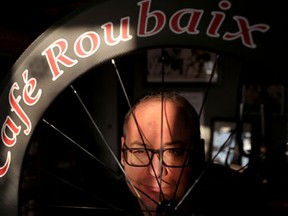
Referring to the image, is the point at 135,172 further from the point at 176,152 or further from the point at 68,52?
the point at 68,52

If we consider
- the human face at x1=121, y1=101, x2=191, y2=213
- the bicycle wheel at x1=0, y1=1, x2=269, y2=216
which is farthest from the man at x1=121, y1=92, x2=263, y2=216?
the bicycle wheel at x1=0, y1=1, x2=269, y2=216

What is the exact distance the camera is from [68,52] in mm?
418

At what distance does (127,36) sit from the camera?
1.31ft

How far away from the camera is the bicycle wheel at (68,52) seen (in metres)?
0.38

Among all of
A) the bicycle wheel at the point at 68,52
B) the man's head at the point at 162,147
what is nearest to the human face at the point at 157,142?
the man's head at the point at 162,147

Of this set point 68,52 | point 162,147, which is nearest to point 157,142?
point 162,147

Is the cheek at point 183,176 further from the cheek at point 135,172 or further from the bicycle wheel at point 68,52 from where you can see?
the bicycle wheel at point 68,52

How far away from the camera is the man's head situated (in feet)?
1.75

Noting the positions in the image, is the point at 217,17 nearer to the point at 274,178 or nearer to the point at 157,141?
the point at 157,141

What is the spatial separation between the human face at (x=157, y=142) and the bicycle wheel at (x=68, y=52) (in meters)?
0.18

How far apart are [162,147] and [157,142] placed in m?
0.01

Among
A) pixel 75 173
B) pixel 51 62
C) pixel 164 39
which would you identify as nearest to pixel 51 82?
pixel 51 62

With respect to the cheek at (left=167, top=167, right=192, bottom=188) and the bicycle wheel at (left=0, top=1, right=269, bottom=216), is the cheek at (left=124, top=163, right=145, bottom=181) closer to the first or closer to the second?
the cheek at (left=167, top=167, right=192, bottom=188)

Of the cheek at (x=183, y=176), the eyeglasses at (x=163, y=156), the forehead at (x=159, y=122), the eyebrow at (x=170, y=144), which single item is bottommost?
the cheek at (x=183, y=176)
